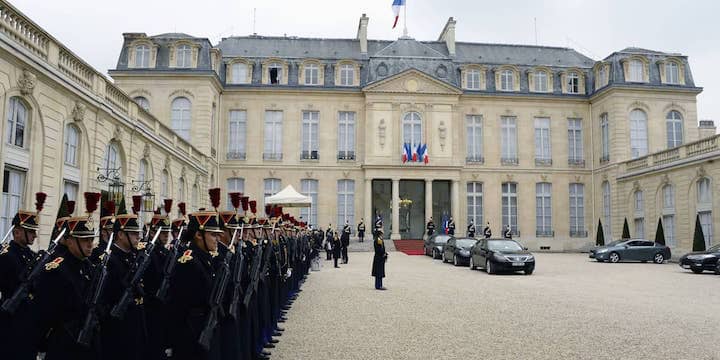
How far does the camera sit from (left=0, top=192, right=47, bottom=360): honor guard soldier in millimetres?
4578

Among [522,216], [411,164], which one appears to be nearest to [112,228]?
[411,164]

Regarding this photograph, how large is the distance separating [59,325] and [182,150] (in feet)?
76.6

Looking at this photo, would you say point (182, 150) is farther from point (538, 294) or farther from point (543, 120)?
point (543, 120)

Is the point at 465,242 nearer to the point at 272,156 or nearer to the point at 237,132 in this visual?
the point at 272,156

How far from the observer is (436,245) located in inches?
1095

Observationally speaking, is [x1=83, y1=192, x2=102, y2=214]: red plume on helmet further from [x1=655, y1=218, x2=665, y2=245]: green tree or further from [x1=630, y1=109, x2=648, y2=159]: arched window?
[x1=630, y1=109, x2=648, y2=159]: arched window

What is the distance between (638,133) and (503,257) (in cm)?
2225

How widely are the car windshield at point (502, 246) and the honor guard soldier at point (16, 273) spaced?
51.6ft

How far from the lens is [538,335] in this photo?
834cm

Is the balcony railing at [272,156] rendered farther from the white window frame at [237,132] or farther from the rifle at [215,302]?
the rifle at [215,302]

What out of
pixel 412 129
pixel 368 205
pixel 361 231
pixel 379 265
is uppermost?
pixel 412 129

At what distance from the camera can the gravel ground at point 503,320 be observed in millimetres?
7387

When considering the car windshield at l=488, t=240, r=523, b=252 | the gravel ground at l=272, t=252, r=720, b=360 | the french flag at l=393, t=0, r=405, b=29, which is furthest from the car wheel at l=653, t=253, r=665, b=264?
the french flag at l=393, t=0, r=405, b=29

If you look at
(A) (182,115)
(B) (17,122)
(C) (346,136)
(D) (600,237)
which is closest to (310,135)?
(C) (346,136)
